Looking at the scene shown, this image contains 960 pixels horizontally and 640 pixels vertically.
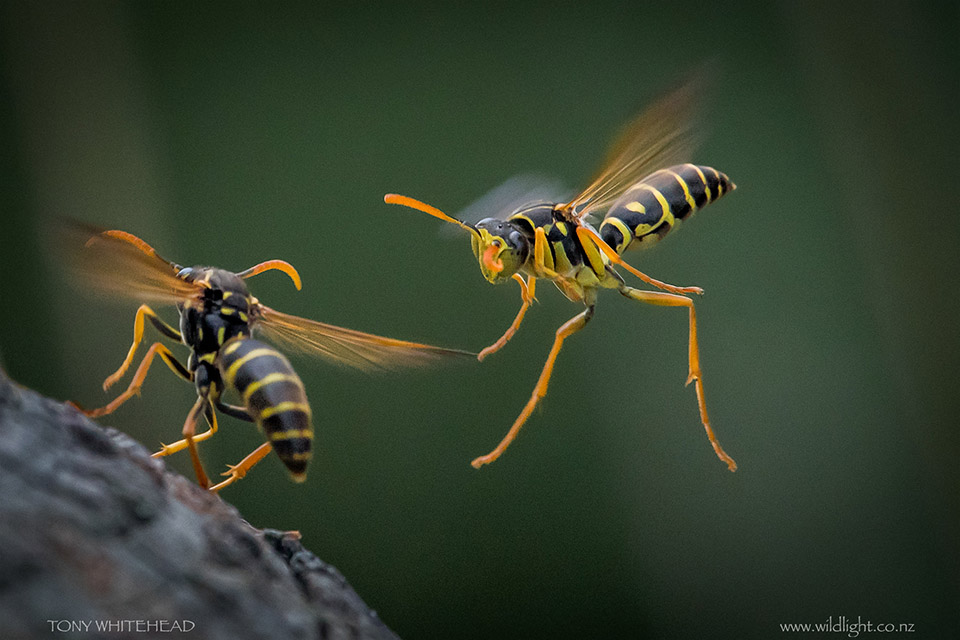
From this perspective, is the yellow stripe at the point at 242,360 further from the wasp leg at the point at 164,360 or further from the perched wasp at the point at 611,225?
the perched wasp at the point at 611,225

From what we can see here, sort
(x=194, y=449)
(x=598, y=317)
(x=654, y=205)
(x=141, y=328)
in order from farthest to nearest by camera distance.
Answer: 1. (x=598, y=317)
2. (x=654, y=205)
3. (x=141, y=328)
4. (x=194, y=449)

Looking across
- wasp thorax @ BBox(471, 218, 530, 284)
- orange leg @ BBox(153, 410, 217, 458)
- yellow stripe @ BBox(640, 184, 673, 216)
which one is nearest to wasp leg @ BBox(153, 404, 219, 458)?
orange leg @ BBox(153, 410, 217, 458)

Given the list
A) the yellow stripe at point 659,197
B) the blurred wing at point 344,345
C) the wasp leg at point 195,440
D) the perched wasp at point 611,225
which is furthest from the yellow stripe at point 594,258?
the wasp leg at point 195,440

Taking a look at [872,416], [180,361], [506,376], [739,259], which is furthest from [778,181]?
[180,361]

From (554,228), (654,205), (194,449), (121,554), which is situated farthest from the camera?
(654,205)

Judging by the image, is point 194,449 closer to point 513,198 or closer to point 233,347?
point 233,347

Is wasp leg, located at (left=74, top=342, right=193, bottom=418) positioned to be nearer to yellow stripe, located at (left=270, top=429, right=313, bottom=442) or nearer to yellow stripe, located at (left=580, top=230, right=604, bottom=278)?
yellow stripe, located at (left=270, top=429, right=313, bottom=442)

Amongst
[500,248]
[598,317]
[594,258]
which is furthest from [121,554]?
[598,317]
